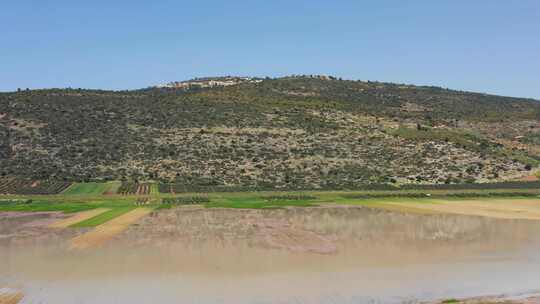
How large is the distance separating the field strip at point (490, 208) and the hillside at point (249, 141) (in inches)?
639

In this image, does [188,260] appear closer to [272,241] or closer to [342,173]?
[272,241]

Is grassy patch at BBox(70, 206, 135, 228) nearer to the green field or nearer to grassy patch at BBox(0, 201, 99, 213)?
the green field

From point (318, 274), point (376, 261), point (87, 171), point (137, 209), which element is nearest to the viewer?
point (318, 274)

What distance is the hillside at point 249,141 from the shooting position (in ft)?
242

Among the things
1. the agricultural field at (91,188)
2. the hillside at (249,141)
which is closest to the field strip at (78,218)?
the agricultural field at (91,188)

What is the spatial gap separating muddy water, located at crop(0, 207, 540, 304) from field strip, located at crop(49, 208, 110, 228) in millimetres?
1752

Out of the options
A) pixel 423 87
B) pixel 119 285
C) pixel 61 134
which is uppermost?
pixel 423 87

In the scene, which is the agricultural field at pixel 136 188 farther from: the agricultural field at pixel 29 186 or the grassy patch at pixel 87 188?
the agricultural field at pixel 29 186

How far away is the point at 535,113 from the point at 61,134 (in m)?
104

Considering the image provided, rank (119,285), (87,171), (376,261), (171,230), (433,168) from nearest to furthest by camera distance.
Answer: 1. (119,285)
2. (376,261)
3. (171,230)
4. (87,171)
5. (433,168)

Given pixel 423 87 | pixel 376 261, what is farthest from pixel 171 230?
pixel 423 87

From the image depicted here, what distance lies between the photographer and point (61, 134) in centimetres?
8200

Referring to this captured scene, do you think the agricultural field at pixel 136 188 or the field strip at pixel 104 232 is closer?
the field strip at pixel 104 232

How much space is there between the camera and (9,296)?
21656mm
